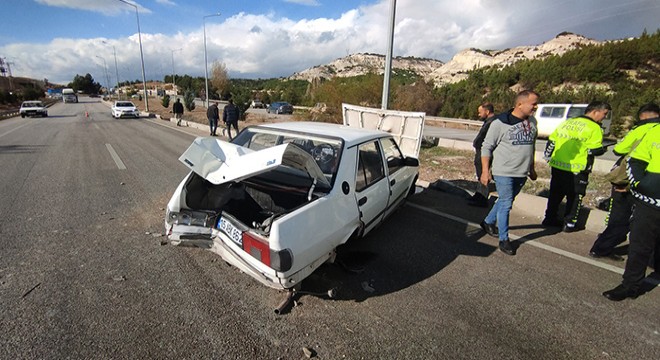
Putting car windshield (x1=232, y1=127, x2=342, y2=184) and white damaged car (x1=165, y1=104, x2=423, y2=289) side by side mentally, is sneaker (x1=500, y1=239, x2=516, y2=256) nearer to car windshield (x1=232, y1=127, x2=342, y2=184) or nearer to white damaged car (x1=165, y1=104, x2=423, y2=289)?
white damaged car (x1=165, y1=104, x2=423, y2=289)

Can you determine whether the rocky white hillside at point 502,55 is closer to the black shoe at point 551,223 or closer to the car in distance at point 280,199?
the black shoe at point 551,223

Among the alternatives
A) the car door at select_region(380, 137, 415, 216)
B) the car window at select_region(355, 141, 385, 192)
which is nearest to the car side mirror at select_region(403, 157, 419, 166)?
the car door at select_region(380, 137, 415, 216)

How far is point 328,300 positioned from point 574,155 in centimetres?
396

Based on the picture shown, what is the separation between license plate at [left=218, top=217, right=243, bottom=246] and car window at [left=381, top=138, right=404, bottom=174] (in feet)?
7.01

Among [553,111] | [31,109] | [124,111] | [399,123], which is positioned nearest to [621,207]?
[399,123]

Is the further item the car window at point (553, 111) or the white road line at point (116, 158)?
the car window at point (553, 111)

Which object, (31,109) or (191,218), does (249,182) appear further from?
(31,109)

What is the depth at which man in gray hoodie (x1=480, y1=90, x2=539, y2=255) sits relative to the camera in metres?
3.67

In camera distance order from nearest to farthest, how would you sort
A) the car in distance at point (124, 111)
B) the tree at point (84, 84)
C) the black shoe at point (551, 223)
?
the black shoe at point (551, 223) < the car in distance at point (124, 111) < the tree at point (84, 84)

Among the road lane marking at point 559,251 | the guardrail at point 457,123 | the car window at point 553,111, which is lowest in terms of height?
the road lane marking at point 559,251

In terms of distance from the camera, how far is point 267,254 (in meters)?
2.30

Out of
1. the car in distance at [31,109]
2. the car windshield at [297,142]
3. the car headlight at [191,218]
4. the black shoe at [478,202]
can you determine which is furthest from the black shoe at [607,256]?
the car in distance at [31,109]

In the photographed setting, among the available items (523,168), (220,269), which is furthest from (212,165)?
(523,168)

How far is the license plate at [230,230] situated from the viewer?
2.49 metres
